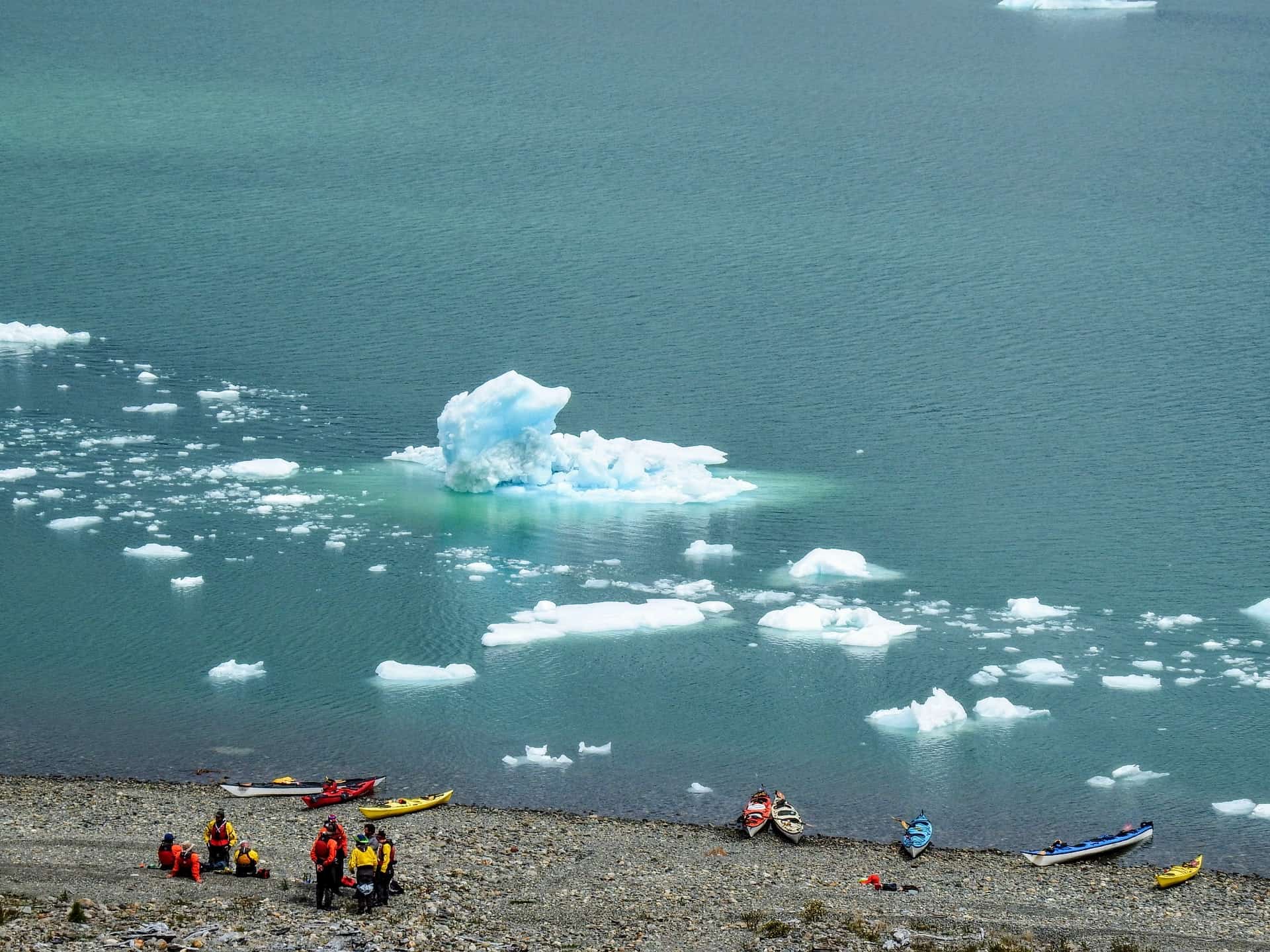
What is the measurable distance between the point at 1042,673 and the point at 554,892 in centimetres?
1262

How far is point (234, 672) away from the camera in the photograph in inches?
1211

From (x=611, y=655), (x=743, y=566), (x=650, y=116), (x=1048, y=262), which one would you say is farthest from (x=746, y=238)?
(x=611, y=655)

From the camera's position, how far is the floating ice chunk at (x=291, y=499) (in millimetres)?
38469

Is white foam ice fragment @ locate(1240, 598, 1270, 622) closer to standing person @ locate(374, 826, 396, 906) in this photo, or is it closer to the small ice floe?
the small ice floe

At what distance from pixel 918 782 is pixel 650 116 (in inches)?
1822

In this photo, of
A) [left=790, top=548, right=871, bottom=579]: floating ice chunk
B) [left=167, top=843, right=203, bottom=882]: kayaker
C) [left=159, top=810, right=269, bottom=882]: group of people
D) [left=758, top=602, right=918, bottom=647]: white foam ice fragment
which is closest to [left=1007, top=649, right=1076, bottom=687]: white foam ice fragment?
[left=758, top=602, right=918, bottom=647]: white foam ice fragment

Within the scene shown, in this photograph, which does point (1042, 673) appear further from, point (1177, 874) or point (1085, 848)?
point (1177, 874)

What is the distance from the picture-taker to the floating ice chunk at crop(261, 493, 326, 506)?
38.5 meters

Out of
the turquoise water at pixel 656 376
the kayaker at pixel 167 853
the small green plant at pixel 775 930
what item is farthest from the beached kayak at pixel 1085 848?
the kayaker at pixel 167 853

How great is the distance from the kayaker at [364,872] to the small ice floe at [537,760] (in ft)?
26.7

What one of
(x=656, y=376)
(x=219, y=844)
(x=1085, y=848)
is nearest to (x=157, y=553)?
(x=219, y=844)

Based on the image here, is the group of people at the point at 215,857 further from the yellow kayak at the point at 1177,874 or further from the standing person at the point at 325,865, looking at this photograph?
the yellow kayak at the point at 1177,874

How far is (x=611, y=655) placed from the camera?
31.8 meters

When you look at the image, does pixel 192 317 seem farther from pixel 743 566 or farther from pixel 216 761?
pixel 216 761
